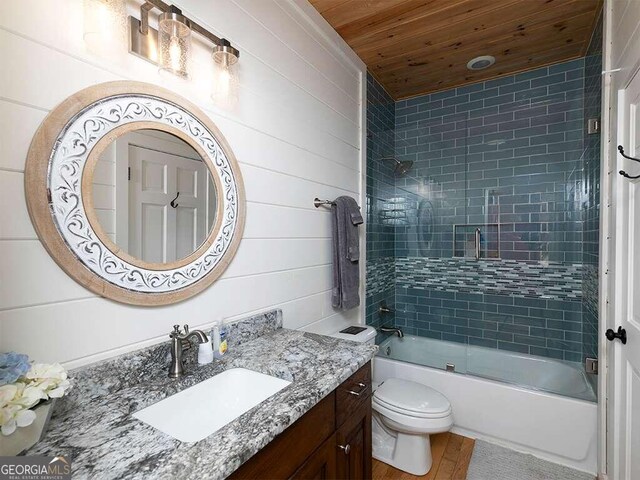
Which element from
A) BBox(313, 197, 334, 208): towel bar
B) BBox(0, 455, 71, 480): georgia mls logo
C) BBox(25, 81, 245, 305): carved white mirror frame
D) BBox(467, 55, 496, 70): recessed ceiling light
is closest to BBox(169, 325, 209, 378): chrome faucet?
BBox(25, 81, 245, 305): carved white mirror frame

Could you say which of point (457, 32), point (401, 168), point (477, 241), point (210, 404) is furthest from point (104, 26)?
point (477, 241)

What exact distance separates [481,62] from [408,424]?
8.89 feet

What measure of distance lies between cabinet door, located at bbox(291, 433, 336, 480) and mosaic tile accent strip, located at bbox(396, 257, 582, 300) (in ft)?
7.37

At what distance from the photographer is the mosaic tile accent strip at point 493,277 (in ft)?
8.49

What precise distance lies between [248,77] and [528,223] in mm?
2464

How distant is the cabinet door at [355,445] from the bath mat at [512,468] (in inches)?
34.6

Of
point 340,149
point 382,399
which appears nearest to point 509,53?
point 340,149

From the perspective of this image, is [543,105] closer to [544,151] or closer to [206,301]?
[544,151]

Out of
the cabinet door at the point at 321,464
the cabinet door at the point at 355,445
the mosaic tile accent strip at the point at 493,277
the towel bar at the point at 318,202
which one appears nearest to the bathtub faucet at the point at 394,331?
the mosaic tile accent strip at the point at 493,277

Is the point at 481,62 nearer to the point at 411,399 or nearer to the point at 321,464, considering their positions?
the point at 411,399

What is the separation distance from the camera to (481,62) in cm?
262

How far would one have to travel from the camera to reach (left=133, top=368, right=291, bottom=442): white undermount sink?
3.10ft

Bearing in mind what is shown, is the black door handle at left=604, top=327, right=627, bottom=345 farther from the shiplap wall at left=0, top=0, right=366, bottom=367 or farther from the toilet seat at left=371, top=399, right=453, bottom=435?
the shiplap wall at left=0, top=0, right=366, bottom=367

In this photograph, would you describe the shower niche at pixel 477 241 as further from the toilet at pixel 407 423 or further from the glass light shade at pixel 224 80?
the glass light shade at pixel 224 80
